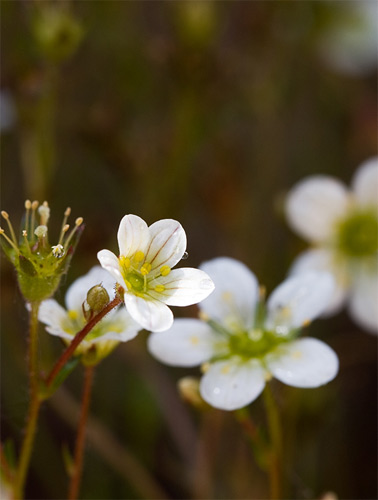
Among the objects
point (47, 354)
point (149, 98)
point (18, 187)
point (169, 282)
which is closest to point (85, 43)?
point (149, 98)

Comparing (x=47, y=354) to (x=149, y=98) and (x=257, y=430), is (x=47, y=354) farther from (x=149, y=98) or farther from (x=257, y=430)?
(x=149, y=98)

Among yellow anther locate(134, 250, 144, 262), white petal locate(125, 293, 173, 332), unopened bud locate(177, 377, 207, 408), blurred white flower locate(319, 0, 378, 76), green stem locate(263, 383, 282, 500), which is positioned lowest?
green stem locate(263, 383, 282, 500)

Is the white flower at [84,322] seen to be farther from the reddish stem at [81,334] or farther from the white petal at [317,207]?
the white petal at [317,207]

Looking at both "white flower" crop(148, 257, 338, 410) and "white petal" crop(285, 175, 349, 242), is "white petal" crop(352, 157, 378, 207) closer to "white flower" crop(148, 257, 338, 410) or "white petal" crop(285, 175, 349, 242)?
"white petal" crop(285, 175, 349, 242)

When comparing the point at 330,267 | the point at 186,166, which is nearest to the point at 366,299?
the point at 330,267

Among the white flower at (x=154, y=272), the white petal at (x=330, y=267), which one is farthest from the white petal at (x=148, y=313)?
the white petal at (x=330, y=267)

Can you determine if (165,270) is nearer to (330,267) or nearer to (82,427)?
(82,427)

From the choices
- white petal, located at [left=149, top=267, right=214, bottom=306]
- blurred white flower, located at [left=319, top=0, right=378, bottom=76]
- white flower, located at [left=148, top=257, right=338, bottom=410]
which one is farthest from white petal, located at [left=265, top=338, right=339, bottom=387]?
blurred white flower, located at [left=319, top=0, right=378, bottom=76]
